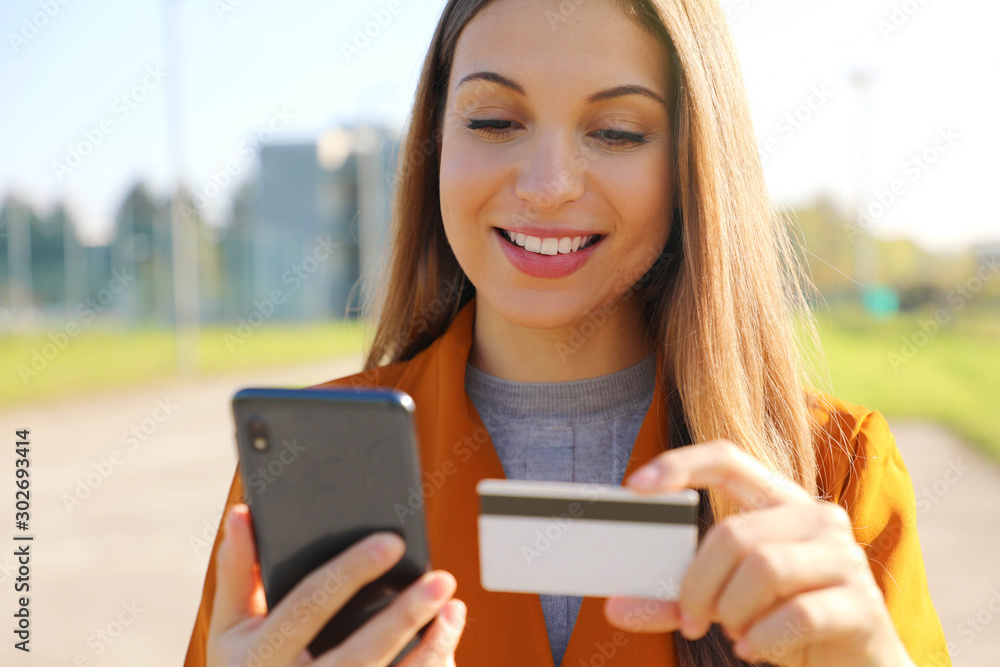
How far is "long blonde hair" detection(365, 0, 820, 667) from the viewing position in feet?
5.65

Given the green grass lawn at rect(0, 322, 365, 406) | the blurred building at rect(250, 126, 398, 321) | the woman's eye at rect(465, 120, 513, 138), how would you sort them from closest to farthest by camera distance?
the woman's eye at rect(465, 120, 513, 138) → the green grass lawn at rect(0, 322, 365, 406) → the blurred building at rect(250, 126, 398, 321)

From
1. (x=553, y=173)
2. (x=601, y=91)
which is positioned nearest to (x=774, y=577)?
(x=553, y=173)

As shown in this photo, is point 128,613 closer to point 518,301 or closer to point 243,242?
point 518,301

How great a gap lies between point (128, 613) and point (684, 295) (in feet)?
15.5

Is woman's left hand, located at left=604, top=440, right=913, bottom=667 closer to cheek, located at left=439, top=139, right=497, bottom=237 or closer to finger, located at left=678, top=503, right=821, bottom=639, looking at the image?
finger, located at left=678, top=503, right=821, bottom=639

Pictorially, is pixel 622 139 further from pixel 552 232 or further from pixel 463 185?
pixel 463 185

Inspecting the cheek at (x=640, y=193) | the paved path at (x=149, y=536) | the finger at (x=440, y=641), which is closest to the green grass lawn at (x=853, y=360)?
the paved path at (x=149, y=536)

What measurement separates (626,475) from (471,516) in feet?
1.25

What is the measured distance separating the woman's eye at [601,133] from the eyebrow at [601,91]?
8 centimetres

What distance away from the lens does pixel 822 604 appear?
3.44 ft

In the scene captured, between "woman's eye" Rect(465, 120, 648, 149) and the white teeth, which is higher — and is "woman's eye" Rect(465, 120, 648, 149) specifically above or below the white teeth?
above

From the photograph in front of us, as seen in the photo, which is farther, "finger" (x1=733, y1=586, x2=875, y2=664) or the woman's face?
the woman's face

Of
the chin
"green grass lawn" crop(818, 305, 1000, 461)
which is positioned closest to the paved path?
"green grass lawn" crop(818, 305, 1000, 461)

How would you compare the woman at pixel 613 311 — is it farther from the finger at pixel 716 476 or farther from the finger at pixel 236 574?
the finger at pixel 236 574
